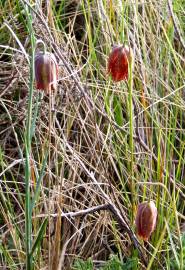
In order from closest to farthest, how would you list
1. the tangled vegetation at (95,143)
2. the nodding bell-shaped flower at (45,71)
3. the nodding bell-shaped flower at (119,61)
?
the nodding bell-shaped flower at (45,71) → the nodding bell-shaped flower at (119,61) → the tangled vegetation at (95,143)

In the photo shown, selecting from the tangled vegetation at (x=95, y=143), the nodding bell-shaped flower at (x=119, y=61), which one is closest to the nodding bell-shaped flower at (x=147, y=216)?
the tangled vegetation at (x=95, y=143)

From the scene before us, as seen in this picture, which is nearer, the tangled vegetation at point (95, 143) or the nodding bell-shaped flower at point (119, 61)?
the nodding bell-shaped flower at point (119, 61)

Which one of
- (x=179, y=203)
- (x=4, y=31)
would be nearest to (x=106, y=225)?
(x=179, y=203)

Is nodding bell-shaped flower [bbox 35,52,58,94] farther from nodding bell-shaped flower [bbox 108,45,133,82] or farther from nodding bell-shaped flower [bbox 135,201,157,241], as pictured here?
nodding bell-shaped flower [bbox 135,201,157,241]

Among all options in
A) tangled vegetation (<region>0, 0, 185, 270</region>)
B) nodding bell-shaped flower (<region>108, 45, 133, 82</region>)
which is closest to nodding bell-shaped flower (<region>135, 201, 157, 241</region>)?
tangled vegetation (<region>0, 0, 185, 270</region>)

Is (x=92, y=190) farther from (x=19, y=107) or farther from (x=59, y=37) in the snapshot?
(x=59, y=37)

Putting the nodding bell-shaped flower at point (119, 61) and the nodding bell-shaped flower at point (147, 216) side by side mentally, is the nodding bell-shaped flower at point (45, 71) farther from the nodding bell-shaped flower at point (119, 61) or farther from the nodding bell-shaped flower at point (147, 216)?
the nodding bell-shaped flower at point (147, 216)
